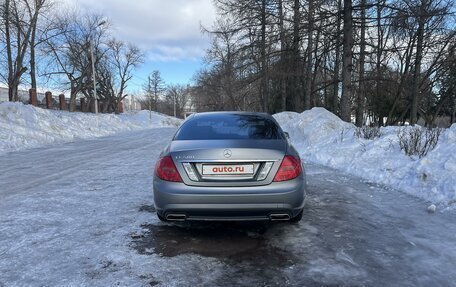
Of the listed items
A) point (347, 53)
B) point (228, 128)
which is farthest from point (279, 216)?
point (347, 53)

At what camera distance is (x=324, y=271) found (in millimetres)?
3678

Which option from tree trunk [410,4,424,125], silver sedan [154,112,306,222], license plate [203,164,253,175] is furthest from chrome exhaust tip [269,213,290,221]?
tree trunk [410,4,424,125]

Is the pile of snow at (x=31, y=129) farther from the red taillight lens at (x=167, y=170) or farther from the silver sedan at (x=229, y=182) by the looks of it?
the silver sedan at (x=229, y=182)

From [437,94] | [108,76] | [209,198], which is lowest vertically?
[209,198]

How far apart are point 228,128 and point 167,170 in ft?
3.80

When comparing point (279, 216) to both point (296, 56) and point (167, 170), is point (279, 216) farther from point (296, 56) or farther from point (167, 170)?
point (296, 56)

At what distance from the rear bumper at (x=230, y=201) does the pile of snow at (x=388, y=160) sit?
10.5 feet

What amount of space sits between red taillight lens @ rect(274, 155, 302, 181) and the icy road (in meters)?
0.80

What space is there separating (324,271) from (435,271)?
106cm

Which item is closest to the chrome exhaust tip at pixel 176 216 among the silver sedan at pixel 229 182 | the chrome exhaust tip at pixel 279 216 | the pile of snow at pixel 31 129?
the silver sedan at pixel 229 182

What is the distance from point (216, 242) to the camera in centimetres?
448

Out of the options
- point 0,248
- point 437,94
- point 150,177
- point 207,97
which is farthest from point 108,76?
point 0,248

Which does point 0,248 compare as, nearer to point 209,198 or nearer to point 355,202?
point 209,198

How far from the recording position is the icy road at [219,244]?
355 centimetres
